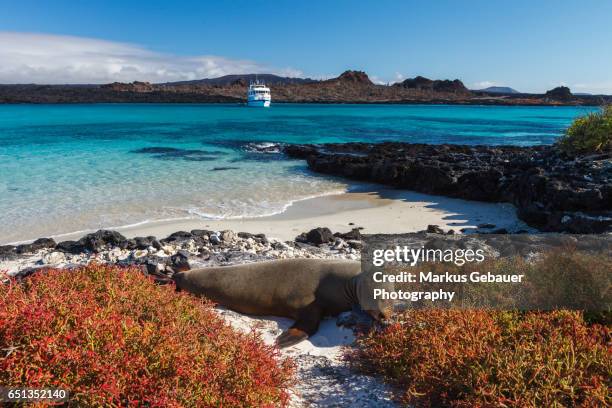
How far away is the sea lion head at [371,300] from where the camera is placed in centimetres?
492

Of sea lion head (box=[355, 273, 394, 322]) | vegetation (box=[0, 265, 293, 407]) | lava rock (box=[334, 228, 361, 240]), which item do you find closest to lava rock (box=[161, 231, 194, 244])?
lava rock (box=[334, 228, 361, 240])

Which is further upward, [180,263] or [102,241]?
[180,263]

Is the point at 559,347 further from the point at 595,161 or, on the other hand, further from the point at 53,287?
the point at 595,161

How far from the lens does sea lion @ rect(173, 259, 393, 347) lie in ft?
17.8

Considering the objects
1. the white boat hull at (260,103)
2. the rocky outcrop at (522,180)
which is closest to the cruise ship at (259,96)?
the white boat hull at (260,103)

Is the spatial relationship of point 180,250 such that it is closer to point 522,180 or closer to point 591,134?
point 522,180

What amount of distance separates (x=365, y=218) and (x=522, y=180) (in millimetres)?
4580

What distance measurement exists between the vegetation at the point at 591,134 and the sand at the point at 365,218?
2860mm

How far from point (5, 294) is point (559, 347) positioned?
4.00 m

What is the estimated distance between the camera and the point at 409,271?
532cm

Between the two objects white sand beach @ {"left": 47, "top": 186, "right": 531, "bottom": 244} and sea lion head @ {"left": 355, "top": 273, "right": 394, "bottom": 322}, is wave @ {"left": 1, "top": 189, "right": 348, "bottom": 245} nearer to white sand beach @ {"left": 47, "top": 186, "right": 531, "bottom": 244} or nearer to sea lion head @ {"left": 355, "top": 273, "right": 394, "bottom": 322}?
white sand beach @ {"left": 47, "top": 186, "right": 531, "bottom": 244}

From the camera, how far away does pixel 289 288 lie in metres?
5.60

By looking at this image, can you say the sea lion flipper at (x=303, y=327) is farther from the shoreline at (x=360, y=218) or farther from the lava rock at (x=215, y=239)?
the shoreline at (x=360, y=218)

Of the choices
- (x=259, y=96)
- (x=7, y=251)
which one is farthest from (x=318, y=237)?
(x=259, y=96)
